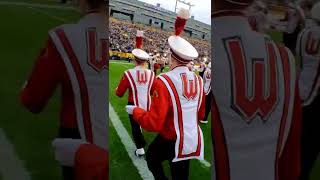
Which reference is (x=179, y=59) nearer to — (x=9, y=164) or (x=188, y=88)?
(x=188, y=88)

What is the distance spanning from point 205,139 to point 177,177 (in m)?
0.19

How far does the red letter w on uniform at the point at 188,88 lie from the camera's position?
1710 mm

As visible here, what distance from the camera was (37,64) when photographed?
1.70 meters

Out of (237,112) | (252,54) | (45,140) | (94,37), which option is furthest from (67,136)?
(252,54)

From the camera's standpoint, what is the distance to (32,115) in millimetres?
1755

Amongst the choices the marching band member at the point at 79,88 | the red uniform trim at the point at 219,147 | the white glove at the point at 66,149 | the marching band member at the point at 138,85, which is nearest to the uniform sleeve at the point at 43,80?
the marching band member at the point at 79,88

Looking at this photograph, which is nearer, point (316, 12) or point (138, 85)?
point (316, 12)

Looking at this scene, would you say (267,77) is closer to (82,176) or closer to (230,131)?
(230,131)

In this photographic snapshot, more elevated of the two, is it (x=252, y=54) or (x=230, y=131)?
(x=252, y=54)

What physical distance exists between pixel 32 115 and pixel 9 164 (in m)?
0.23

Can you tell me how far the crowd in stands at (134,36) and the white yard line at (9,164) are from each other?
0.58 metres

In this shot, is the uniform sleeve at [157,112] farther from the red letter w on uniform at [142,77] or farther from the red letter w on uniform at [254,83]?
the red letter w on uniform at [254,83]

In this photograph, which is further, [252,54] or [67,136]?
[67,136]

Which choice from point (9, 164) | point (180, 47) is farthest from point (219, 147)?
point (9, 164)
